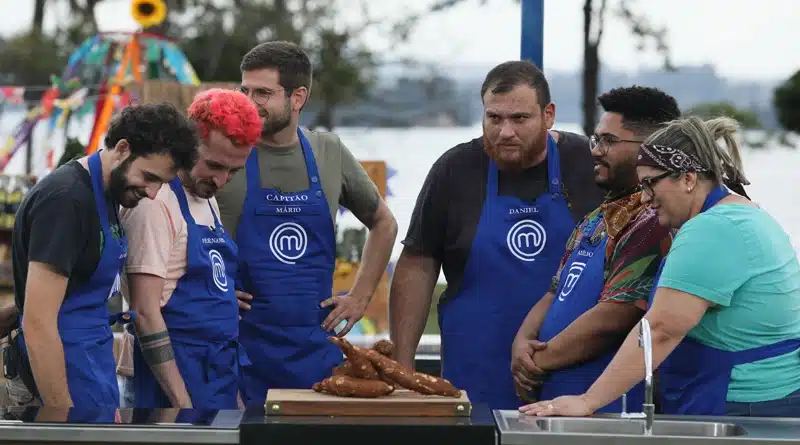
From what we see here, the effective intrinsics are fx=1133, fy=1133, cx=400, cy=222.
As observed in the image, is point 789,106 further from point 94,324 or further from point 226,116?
point 94,324

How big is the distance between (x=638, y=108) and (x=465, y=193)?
1.80ft

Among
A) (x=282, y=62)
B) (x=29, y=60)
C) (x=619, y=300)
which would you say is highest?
(x=29, y=60)

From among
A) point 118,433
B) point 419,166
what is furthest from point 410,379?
point 419,166

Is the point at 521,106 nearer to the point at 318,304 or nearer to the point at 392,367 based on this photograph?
the point at 318,304

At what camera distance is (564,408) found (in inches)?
91.4

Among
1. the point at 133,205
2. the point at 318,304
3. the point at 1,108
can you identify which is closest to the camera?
the point at 133,205

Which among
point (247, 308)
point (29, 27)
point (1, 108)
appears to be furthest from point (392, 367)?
point (29, 27)

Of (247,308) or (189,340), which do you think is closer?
(189,340)

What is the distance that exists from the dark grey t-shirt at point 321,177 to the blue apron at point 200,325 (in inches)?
12.6

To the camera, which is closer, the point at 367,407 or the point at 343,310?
the point at 367,407

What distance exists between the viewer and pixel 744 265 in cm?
231

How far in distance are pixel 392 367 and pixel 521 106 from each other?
105cm

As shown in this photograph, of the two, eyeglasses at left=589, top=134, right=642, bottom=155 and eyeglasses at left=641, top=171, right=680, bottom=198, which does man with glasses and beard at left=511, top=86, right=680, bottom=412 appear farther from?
eyeglasses at left=641, top=171, right=680, bottom=198

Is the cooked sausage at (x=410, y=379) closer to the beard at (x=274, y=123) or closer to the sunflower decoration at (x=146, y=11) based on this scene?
the beard at (x=274, y=123)
